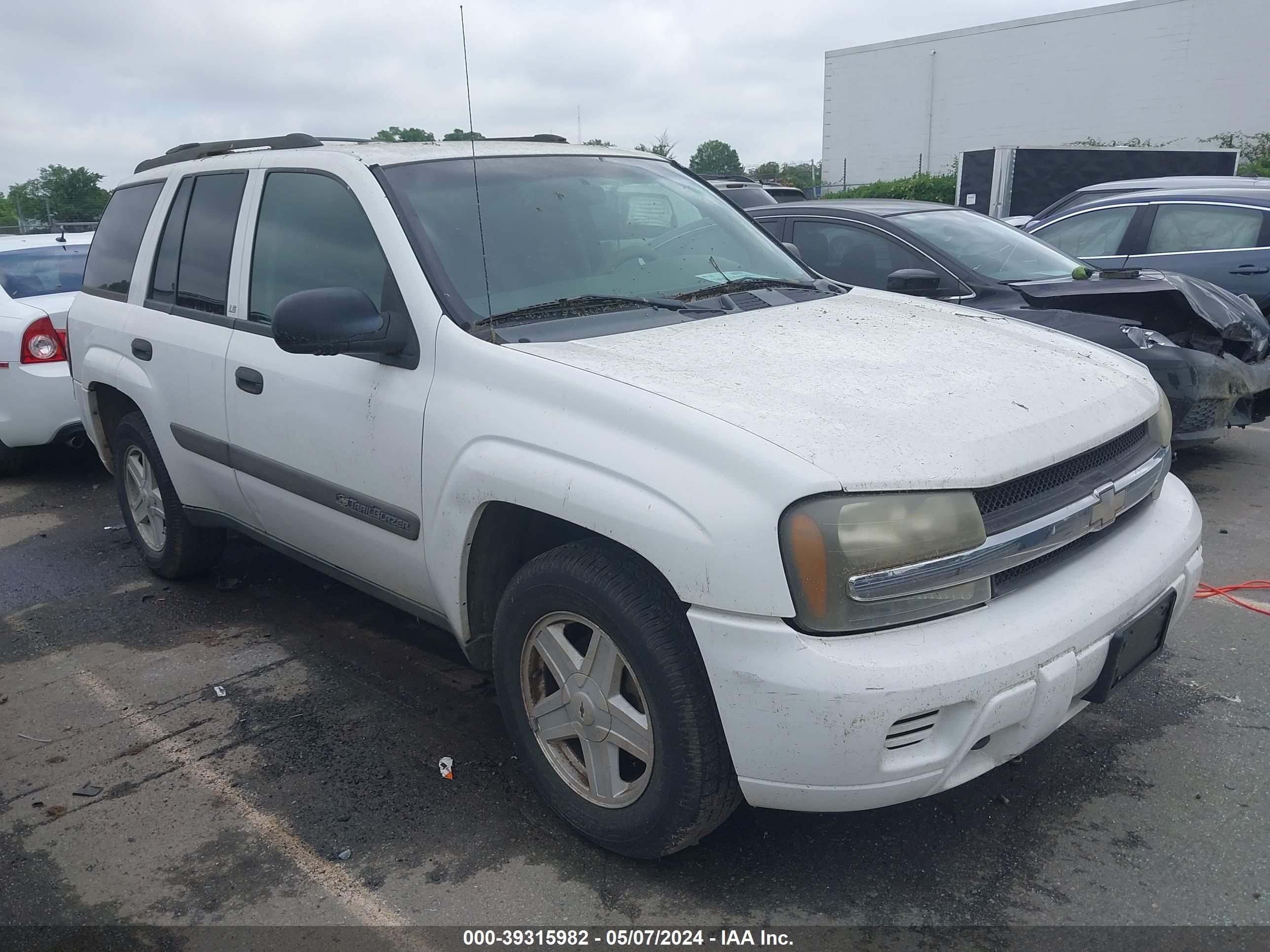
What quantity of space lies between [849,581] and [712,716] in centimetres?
46

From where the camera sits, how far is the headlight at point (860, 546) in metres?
2.13

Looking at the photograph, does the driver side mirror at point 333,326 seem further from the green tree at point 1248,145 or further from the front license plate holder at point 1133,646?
the green tree at point 1248,145

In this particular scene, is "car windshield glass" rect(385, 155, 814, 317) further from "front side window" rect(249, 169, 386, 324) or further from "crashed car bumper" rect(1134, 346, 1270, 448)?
"crashed car bumper" rect(1134, 346, 1270, 448)

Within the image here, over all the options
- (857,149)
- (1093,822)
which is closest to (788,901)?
(1093,822)

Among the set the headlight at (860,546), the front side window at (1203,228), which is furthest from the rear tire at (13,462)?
the front side window at (1203,228)

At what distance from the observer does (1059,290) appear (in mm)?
5812

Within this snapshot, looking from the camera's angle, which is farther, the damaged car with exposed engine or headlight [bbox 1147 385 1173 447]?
the damaged car with exposed engine

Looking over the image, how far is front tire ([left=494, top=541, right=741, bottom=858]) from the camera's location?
7.65ft

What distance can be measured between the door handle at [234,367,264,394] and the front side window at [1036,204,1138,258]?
6.99 m

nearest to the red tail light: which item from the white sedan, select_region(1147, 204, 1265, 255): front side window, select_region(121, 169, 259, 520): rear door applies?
the white sedan

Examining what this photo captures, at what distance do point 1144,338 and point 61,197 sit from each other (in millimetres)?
10874

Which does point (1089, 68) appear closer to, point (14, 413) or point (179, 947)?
point (14, 413)

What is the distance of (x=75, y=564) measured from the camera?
5320 millimetres

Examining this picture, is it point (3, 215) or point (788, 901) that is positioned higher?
point (3, 215)
